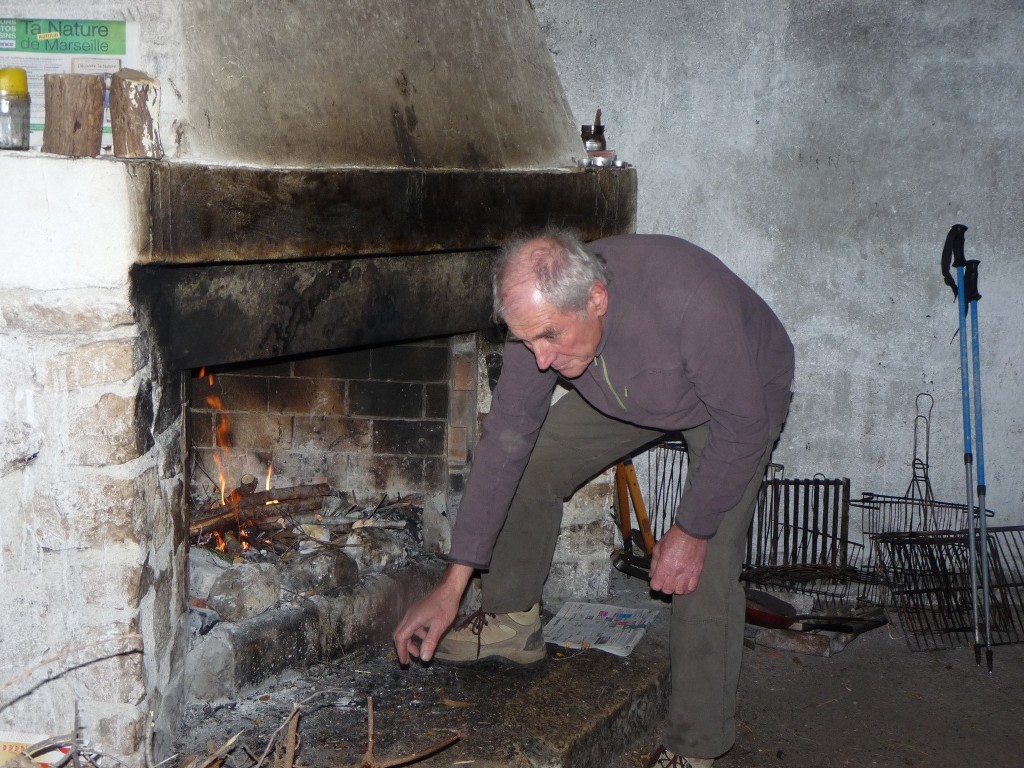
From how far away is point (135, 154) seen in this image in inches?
76.7

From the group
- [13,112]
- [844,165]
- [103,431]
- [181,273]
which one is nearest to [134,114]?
[13,112]

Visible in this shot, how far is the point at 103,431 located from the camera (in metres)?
2.00

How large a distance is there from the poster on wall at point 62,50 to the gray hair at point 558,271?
86cm

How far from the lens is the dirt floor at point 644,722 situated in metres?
2.45

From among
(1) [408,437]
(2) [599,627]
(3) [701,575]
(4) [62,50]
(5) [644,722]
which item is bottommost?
(5) [644,722]

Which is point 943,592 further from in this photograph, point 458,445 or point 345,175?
point 345,175

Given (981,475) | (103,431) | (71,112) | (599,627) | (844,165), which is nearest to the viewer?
(71,112)

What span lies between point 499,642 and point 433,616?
1.81 feet

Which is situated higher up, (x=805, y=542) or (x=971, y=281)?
(x=971, y=281)

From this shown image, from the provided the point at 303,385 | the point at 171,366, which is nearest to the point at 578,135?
the point at 303,385

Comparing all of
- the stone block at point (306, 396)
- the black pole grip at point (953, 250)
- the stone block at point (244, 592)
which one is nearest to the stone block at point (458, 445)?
the stone block at point (306, 396)

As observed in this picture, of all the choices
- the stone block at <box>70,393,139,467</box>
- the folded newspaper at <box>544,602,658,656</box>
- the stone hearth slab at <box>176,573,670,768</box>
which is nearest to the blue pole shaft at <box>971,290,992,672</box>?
the folded newspaper at <box>544,602,658,656</box>

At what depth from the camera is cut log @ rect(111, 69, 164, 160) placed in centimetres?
192

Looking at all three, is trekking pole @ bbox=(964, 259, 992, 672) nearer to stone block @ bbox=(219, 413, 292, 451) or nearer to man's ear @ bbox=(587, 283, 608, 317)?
man's ear @ bbox=(587, 283, 608, 317)
